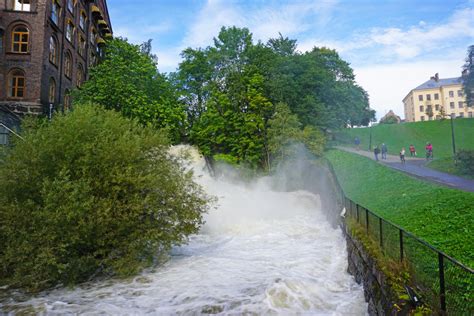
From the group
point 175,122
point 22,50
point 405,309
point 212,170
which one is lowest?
point 405,309

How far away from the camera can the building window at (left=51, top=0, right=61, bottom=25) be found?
29784mm

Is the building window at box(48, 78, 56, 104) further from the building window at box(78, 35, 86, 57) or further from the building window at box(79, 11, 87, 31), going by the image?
the building window at box(79, 11, 87, 31)

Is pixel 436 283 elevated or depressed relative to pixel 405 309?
elevated

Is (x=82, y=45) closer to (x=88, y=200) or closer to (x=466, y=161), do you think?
(x=88, y=200)

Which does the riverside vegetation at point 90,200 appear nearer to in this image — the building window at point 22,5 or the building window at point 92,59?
the building window at point 22,5

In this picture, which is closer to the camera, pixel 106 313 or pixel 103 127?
pixel 106 313

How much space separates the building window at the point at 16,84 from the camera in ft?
90.8

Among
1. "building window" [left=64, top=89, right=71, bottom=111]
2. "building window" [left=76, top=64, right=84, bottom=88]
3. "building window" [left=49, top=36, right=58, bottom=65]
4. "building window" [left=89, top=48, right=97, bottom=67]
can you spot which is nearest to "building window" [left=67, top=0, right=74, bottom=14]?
"building window" [left=49, top=36, right=58, bottom=65]

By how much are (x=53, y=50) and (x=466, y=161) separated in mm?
32510

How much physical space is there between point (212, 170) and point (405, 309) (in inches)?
1107

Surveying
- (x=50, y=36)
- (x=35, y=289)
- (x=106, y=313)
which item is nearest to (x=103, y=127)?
(x=35, y=289)

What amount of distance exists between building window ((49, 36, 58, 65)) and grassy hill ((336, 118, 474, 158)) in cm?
3511

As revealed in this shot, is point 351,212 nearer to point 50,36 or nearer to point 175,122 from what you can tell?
point 175,122

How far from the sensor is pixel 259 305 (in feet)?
31.3
